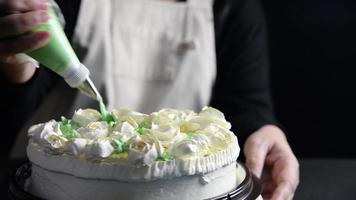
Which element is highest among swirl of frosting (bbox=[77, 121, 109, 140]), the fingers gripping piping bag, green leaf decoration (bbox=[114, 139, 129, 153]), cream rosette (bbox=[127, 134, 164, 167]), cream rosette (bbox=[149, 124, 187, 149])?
the fingers gripping piping bag

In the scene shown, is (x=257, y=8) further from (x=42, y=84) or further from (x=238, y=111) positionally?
(x=42, y=84)

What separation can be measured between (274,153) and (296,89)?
667 millimetres

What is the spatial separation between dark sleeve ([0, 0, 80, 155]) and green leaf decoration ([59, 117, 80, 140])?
0.31 m

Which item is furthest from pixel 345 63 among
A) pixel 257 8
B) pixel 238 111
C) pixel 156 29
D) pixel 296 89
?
pixel 156 29

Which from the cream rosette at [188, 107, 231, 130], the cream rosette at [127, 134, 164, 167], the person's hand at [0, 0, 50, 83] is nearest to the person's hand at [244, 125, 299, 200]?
the cream rosette at [188, 107, 231, 130]

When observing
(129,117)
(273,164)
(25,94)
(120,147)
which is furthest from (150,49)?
(120,147)

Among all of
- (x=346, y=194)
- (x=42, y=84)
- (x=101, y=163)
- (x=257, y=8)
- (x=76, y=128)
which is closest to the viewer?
(x=101, y=163)

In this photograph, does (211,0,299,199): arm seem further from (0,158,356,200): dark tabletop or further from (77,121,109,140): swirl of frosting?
(77,121,109,140): swirl of frosting

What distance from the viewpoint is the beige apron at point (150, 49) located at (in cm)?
127

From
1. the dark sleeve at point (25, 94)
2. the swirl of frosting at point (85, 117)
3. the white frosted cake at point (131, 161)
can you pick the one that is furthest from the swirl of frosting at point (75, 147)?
the dark sleeve at point (25, 94)

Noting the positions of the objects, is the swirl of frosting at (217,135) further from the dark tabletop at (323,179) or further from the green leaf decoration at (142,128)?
the dark tabletop at (323,179)

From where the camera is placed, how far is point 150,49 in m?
1.30

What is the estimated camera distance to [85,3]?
1.27m

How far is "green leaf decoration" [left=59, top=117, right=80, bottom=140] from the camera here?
0.69 metres
